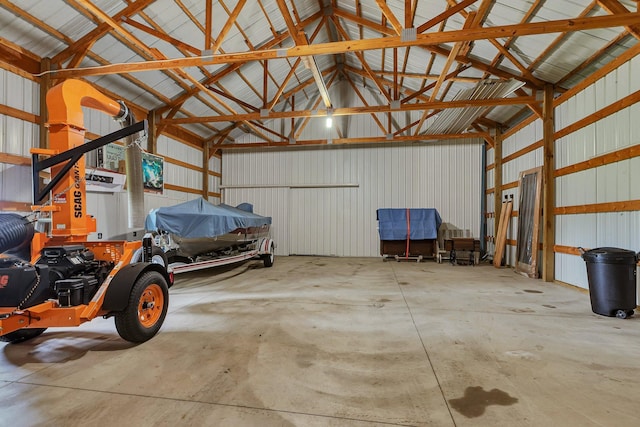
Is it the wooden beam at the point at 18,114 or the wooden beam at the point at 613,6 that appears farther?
the wooden beam at the point at 18,114

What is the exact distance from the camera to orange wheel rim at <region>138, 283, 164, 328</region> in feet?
11.1

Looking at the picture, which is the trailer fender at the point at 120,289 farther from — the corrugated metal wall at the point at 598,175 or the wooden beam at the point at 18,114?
the corrugated metal wall at the point at 598,175

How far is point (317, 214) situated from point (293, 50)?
7610 millimetres

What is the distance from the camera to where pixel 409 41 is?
4.70 meters

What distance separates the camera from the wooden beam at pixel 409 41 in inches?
165

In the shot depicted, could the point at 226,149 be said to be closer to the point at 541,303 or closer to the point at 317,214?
the point at 317,214

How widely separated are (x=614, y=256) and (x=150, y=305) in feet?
20.1

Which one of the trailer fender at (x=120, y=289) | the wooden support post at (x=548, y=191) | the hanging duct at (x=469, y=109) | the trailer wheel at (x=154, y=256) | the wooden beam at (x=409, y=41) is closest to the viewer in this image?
the trailer fender at (x=120, y=289)

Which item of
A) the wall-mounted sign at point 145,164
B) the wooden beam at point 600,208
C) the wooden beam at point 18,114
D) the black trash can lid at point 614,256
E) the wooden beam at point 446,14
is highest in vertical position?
the wooden beam at point 446,14

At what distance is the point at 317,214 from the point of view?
12.2 metres

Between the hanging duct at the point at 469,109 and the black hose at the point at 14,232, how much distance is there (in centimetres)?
832

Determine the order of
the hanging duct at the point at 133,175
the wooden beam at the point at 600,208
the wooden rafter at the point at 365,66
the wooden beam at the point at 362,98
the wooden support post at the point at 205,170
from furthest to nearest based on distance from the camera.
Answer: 1. the wooden support post at the point at 205,170
2. the wooden beam at the point at 362,98
3. the wooden rafter at the point at 365,66
4. the wooden beam at the point at 600,208
5. the hanging duct at the point at 133,175

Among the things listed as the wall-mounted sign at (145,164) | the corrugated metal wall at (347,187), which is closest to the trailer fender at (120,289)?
the wall-mounted sign at (145,164)

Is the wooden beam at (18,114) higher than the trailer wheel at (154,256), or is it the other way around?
the wooden beam at (18,114)
